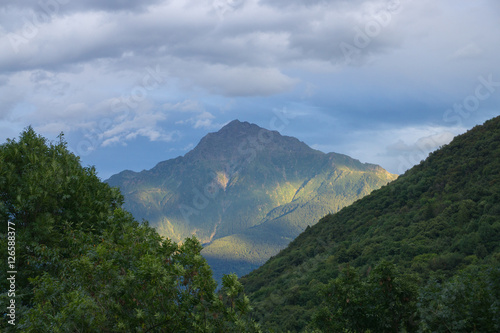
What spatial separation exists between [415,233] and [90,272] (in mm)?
56589

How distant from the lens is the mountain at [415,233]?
42438 mm

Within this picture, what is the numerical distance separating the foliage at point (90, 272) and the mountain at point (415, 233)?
71.6 feet

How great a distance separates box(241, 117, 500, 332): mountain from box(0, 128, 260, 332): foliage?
860 inches

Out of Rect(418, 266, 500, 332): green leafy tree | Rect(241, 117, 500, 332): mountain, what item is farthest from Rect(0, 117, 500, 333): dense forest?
Rect(241, 117, 500, 332): mountain

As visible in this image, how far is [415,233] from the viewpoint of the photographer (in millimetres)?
57062

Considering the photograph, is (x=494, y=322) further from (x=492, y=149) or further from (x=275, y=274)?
(x=275, y=274)

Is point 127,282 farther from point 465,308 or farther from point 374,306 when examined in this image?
point 465,308

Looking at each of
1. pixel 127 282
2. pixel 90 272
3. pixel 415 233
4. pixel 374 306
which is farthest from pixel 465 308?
pixel 415 233

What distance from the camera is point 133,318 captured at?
8703mm

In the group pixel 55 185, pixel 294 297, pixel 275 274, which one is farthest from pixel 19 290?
pixel 275 274

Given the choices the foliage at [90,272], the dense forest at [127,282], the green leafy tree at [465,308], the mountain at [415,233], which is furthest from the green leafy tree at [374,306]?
the mountain at [415,233]

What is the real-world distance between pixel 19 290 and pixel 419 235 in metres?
53.5

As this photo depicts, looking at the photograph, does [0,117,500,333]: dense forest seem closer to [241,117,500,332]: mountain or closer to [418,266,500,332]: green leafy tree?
[418,266,500,332]: green leafy tree

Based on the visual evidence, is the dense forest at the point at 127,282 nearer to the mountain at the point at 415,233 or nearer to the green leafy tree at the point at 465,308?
the green leafy tree at the point at 465,308
